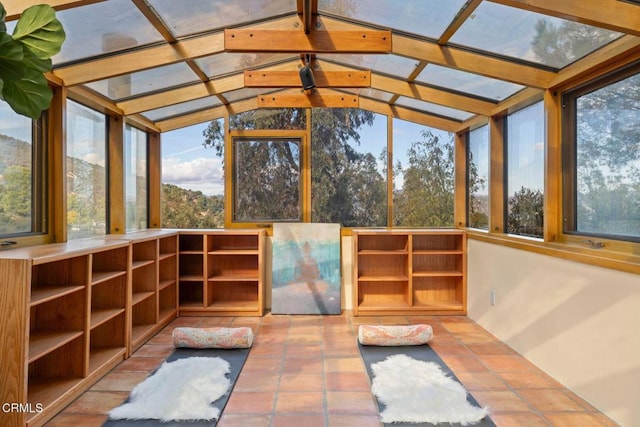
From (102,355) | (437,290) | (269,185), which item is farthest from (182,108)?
(437,290)

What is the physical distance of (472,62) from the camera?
3477 millimetres

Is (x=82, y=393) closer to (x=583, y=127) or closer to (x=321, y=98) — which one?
(x=321, y=98)

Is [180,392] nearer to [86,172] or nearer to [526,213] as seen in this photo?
[86,172]

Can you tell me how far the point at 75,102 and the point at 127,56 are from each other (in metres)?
0.85

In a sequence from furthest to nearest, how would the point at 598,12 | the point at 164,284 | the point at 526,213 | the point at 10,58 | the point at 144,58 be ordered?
1. the point at 164,284
2. the point at 526,213
3. the point at 144,58
4. the point at 598,12
5. the point at 10,58

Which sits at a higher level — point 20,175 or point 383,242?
point 20,175

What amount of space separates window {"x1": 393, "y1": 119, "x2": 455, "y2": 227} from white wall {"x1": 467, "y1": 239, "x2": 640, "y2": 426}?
4.54 feet

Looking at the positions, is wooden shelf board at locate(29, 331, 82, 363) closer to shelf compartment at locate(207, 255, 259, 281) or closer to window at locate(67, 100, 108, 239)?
window at locate(67, 100, 108, 239)

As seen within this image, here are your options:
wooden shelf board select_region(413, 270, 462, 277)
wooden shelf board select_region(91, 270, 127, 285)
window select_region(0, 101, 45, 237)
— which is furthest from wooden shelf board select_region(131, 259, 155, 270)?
wooden shelf board select_region(413, 270, 462, 277)

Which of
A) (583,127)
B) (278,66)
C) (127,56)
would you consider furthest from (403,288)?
(127,56)

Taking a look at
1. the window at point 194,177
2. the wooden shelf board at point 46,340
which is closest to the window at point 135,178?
the window at point 194,177

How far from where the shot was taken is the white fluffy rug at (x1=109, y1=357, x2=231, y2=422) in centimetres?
248

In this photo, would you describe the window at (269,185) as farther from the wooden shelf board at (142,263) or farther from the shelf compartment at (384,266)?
the wooden shelf board at (142,263)

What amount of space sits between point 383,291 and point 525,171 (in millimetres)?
2271
